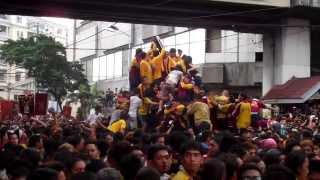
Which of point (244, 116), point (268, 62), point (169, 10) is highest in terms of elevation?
point (169, 10)

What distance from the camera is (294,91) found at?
2659cm

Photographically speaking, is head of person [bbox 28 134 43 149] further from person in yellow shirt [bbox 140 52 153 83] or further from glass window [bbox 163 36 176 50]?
glass window [bbox 163 36 176 50]

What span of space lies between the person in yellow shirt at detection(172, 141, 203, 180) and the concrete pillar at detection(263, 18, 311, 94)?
2322cm

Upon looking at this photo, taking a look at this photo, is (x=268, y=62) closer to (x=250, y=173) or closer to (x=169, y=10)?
(x=169, y=10)

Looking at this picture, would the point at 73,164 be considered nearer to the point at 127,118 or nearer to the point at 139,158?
the point at 139,158

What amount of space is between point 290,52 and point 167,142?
20.9m

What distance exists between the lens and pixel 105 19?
28.9 meters

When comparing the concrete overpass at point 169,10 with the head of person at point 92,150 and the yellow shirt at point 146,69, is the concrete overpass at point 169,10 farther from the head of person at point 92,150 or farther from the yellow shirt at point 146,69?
the head of person at point 92,150

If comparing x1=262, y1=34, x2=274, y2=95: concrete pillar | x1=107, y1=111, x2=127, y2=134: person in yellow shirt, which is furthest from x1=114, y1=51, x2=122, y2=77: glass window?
x1=107, y1=111, x2=127, y2=134: person in yellow shirt

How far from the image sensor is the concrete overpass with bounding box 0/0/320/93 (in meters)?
26.3

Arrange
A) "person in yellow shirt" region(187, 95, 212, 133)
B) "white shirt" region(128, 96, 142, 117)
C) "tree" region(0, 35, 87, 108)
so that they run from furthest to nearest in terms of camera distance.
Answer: "tree" region(0, 35, 87, 108), "white shirt" region(128, 96, 142, 117), "person in yellow shirt" region(187, 95, 212, 133)

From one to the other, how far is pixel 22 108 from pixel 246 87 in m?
19.0

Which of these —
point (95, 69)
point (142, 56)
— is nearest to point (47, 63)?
point (95, 69)

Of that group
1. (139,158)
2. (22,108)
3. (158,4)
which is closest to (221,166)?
(139,158)
